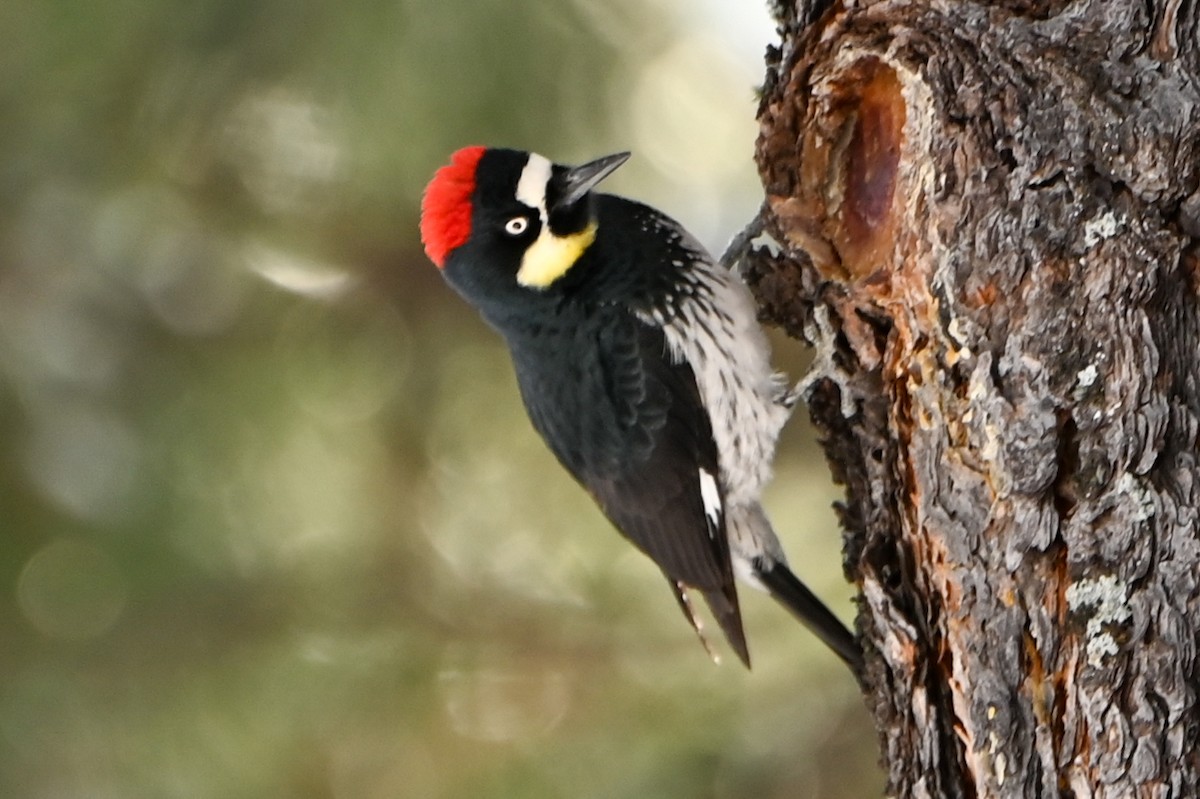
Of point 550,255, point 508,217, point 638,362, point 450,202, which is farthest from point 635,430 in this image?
point 450,202

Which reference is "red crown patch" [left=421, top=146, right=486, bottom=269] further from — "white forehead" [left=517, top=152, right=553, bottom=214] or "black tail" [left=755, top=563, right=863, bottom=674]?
"black tail" [left=755, top=563, right=863, bottom=674]

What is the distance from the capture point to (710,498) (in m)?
2.86

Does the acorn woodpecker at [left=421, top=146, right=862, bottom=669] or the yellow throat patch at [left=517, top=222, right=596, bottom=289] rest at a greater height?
the yellow throat patch at [left=517, top=222, right=596, bottom=289]

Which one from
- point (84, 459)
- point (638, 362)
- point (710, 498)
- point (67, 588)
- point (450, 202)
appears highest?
point (450, 202)

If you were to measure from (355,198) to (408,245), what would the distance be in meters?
0.17

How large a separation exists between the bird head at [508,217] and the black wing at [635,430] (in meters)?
0.18

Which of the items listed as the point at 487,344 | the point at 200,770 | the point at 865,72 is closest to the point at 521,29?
the point at 487,344

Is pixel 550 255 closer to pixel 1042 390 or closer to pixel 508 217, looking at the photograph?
pixel 508 217

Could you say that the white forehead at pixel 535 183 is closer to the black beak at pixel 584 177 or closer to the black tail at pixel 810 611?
the black beak at pixel 584 177

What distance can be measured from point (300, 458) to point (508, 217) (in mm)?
742

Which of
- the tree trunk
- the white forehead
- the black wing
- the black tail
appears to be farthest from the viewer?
the black wing

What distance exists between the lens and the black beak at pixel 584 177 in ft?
8.34

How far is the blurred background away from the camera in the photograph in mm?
2541

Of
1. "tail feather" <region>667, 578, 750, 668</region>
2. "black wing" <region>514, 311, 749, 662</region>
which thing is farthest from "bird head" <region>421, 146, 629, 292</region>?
"tail feather" <region>667, 578, 750, 668</region>
